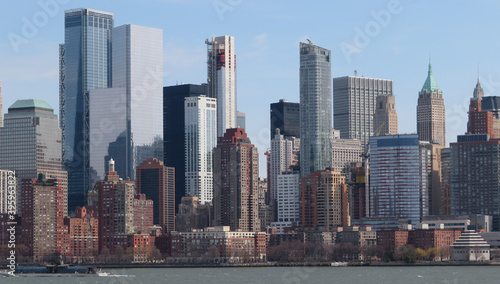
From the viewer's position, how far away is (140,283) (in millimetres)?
169375

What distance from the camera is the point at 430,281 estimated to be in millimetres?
170750

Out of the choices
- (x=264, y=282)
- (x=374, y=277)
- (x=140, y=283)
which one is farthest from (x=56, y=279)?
(x=374, y=277)

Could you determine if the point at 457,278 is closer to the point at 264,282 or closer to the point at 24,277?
the point at 264,282

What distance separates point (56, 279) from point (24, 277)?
8.64m

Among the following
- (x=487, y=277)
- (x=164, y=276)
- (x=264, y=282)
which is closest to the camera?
(x=264, y=282)

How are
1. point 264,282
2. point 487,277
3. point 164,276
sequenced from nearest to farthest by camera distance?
1. point 264,282
2. point 487,277
3. point 164,276

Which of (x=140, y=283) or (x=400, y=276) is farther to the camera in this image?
(x=400, y=276)

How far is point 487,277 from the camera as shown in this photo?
593ft

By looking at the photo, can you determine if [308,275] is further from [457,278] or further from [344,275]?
[457,278]

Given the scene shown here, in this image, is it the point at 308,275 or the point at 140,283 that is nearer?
the point at 140,283

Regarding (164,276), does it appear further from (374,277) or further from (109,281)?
(374,277)

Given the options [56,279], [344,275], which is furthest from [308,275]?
[56,279]

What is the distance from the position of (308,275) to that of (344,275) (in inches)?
222

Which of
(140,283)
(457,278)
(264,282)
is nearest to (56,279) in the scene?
(140,283)
